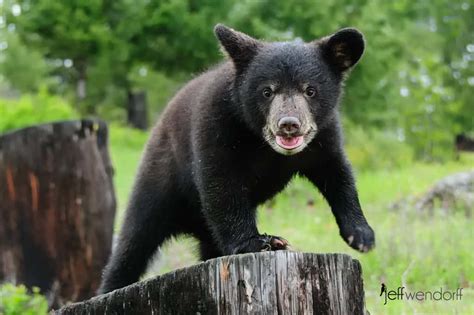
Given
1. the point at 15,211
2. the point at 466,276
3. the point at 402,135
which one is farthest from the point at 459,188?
the point at 402,135

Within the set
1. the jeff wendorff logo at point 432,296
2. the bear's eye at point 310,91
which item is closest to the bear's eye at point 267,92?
the bear's eye at point 310,91

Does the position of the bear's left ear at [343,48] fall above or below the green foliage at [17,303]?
above

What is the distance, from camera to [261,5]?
20359 mm

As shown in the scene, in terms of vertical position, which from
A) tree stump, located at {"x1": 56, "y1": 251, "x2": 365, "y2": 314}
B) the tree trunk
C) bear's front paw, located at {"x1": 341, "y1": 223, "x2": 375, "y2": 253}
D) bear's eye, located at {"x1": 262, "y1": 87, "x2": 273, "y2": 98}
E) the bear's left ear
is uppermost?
the bear's left ear

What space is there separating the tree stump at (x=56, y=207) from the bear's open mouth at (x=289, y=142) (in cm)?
381

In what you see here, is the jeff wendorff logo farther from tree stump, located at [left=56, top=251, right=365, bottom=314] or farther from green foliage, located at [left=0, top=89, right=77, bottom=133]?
green foliage, located at [left=0, top=89, right=77, bottom=133]

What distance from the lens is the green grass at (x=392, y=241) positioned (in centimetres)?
641

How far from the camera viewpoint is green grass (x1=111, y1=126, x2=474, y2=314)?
6410 mm

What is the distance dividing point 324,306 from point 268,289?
256 mm

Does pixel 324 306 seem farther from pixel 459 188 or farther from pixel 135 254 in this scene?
pixel 459 188

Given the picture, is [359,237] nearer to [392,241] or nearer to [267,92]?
[267,92]

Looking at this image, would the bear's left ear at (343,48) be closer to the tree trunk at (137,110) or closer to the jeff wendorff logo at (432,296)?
the jeff wendorff logo at (432,296)

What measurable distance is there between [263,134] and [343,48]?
29.6 inches

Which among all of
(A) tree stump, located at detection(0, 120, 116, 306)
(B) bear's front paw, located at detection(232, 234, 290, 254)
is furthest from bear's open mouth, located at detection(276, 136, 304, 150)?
(A) tree stump, located at detection(0, 120, 116, 306)
